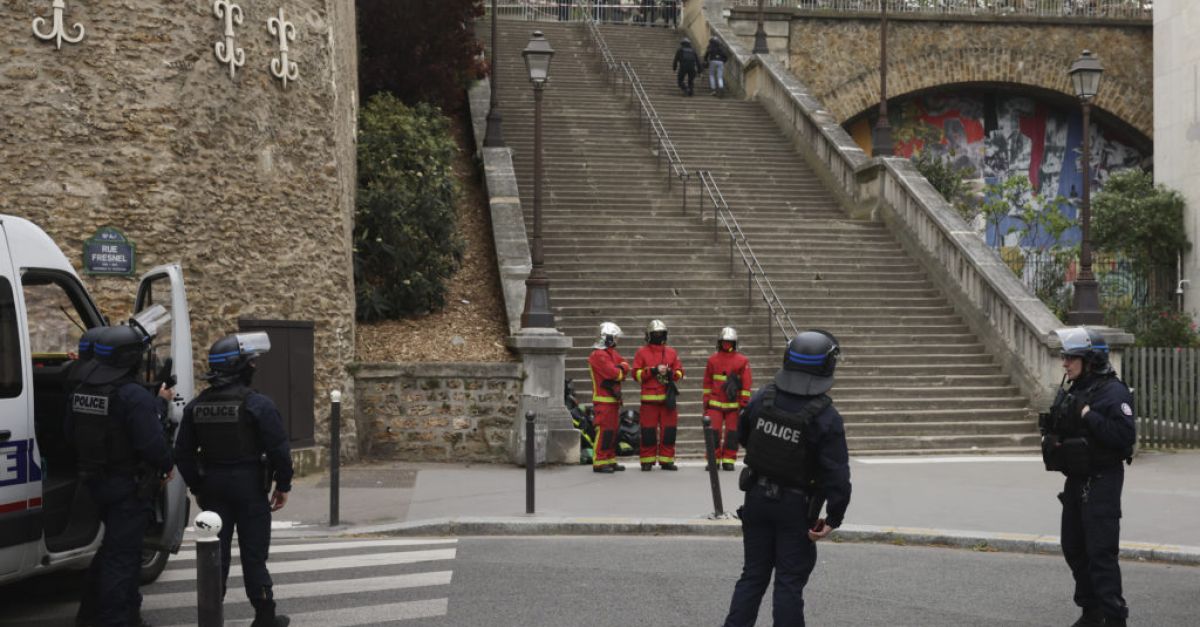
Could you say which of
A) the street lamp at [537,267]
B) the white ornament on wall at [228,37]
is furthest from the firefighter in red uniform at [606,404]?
the white ornament on wall at [228,37]

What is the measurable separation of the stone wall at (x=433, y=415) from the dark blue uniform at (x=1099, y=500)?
9.08 m

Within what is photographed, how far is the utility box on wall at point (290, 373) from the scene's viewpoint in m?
14.6

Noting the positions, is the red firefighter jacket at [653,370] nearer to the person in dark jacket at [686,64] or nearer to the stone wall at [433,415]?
the stone wall at [433,415]

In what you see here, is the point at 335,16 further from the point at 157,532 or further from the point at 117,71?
the point at 157,532

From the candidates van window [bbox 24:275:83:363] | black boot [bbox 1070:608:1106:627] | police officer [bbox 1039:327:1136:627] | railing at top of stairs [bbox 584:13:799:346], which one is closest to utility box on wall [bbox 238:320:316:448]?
van window [bbox 24:275:83:363]

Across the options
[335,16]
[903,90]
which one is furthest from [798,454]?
[903,90]

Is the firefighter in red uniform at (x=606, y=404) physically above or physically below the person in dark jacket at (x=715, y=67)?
below

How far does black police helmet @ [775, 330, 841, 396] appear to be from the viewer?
657 cm

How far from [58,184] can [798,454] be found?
9.50 m

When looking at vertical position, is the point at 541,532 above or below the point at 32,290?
below

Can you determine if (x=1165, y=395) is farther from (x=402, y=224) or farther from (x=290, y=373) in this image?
(x=290, y=373)

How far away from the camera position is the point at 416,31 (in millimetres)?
24906

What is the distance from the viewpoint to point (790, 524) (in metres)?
6.55

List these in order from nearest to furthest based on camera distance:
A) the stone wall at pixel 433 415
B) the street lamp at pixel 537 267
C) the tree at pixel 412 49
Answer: the stone wall at pixel 433 415 → the street lamp at pixel 537 267 → the tree at pixel 412 49
